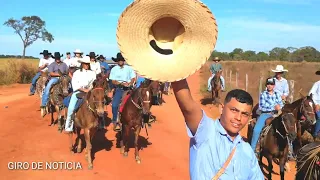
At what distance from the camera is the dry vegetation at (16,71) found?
1086 inches

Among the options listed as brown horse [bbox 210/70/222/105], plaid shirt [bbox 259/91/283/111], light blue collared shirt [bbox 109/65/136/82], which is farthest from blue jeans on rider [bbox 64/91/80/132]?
brown horse [bbox 210/70/222/105]

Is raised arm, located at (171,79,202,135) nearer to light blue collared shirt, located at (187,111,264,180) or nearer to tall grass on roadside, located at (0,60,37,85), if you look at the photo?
light blue collared shirt, located at (187,111,264,180)

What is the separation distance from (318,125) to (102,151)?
20.3 feet

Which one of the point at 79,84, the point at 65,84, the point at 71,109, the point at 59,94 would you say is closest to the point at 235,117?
the point at 71,109

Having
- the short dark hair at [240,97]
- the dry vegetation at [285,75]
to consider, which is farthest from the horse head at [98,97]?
the dry vegetation at [285,75]

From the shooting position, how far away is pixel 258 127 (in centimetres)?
881

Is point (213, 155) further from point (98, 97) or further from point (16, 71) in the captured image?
point (16, 71)

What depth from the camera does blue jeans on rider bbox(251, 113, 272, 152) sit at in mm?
8648

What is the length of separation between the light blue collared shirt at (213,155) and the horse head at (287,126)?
18.5 feet

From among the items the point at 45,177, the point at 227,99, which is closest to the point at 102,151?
the point at 45,177

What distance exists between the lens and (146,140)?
11898 millimetres

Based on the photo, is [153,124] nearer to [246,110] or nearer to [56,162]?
[56,162]

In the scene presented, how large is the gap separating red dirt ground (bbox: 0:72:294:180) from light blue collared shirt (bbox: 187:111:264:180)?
6502 mm

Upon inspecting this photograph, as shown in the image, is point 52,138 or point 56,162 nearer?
point 56,162
